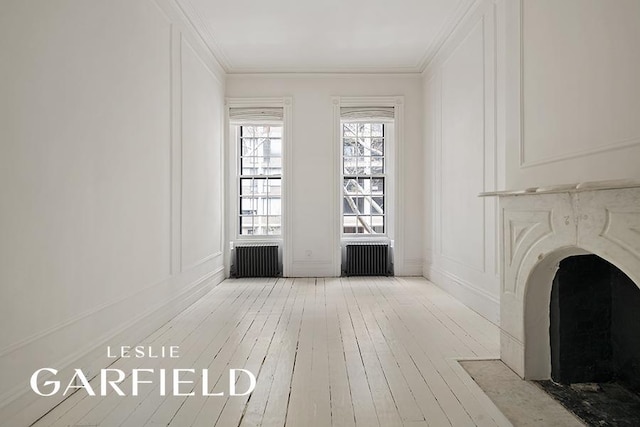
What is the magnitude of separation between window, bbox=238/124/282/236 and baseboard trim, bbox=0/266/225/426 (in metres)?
2.21

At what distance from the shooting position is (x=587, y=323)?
8.36 ft

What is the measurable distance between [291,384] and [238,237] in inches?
181

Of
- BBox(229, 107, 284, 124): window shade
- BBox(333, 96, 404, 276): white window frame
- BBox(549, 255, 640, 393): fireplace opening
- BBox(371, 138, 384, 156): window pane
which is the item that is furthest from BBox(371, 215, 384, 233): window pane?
BBox(549, 255, 640, 393): fireplace opening

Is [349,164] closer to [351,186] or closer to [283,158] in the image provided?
[351,186]

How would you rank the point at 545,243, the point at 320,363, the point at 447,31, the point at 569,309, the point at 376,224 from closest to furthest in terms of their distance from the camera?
1. the point at 545,243
2. the point at 569,309
3. the point at 320,363
4. the point at 447,31
5. the point at 376,224

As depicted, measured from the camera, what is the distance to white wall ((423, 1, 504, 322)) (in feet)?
13.6

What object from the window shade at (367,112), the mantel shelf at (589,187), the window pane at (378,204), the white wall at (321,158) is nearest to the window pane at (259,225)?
the white wall at (321,158)

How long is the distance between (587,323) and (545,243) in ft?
1.81

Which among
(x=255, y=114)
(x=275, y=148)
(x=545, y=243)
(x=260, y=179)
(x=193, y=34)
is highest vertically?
(x=193, y=34)

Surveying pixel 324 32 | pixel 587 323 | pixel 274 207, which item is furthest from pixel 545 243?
pixel 274 207

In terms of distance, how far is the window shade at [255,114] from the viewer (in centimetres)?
682

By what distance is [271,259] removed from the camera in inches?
270

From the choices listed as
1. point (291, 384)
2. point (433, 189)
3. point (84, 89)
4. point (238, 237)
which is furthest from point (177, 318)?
point (433, 189)

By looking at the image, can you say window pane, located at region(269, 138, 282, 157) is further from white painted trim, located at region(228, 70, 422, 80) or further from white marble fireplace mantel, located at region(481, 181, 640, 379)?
white marble fireplace mantel, located at region(481, 181, 640, 379)
